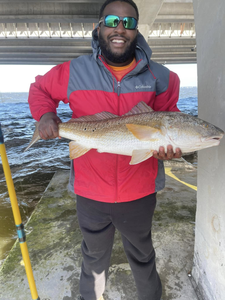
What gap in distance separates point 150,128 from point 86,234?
48.7 inches

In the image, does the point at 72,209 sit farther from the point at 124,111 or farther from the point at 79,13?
the point at 79,13

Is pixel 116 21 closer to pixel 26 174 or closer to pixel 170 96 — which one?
pixel 170 96

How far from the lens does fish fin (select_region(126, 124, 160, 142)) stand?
181 centimetres

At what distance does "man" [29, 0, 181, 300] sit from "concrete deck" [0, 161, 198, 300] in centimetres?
46

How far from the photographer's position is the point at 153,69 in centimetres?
214

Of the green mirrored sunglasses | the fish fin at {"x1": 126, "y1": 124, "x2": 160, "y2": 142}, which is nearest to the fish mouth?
the fish fin at {"x1": 126, "y1": 124, "x2": 160, "y2": 142}

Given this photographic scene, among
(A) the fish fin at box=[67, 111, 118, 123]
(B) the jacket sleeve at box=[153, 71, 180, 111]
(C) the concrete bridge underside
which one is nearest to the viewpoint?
(A) the fish fin at box=[67, 111, 118, 123]

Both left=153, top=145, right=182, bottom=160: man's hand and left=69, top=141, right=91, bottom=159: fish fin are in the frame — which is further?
left=69, top=141, right=91, bottom=159: fish fin

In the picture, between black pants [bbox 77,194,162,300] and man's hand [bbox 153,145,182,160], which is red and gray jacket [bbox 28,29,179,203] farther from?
man's hand [bbox 153,145,182,160]

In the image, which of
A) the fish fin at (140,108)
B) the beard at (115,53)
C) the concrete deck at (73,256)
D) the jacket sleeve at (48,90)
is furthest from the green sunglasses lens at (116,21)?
the concrete deck at (73,256)

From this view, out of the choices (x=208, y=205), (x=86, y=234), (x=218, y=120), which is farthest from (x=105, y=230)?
(x=218, y=120)

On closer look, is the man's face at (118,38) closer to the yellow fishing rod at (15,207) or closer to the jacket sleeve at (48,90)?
the jacket sleeve at (48,90)

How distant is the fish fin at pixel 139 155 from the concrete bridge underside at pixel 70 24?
6.90 m

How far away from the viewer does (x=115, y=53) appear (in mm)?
2059
